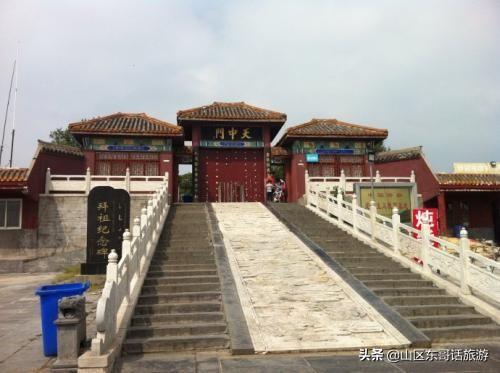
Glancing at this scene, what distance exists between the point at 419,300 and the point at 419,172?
14.0 m

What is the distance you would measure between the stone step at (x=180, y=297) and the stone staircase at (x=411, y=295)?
303 cm

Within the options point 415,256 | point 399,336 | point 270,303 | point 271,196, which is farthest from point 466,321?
point 271,196

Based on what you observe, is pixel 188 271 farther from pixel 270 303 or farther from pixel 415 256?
pixel 415 256

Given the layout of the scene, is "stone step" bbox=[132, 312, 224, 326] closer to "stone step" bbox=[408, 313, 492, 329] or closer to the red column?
"stone step" bbox=[408, 313, 492, 329]

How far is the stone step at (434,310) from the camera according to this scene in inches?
276

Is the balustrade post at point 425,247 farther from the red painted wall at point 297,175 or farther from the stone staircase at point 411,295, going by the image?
the red painted wall at point 297,175

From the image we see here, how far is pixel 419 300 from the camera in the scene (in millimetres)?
7527

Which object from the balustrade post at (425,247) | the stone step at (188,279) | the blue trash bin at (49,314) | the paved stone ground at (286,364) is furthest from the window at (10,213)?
the balustrade post at (425,247)

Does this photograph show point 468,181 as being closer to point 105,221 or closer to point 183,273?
point 183,273

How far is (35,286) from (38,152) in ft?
23.9

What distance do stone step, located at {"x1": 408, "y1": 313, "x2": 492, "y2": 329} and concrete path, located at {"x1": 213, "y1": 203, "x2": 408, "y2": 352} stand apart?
25.5 inches

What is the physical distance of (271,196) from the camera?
20156mm

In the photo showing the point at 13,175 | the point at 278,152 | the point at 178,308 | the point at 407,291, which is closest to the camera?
the point at 178,308

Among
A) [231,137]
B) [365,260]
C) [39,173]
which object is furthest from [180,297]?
[231,137]
